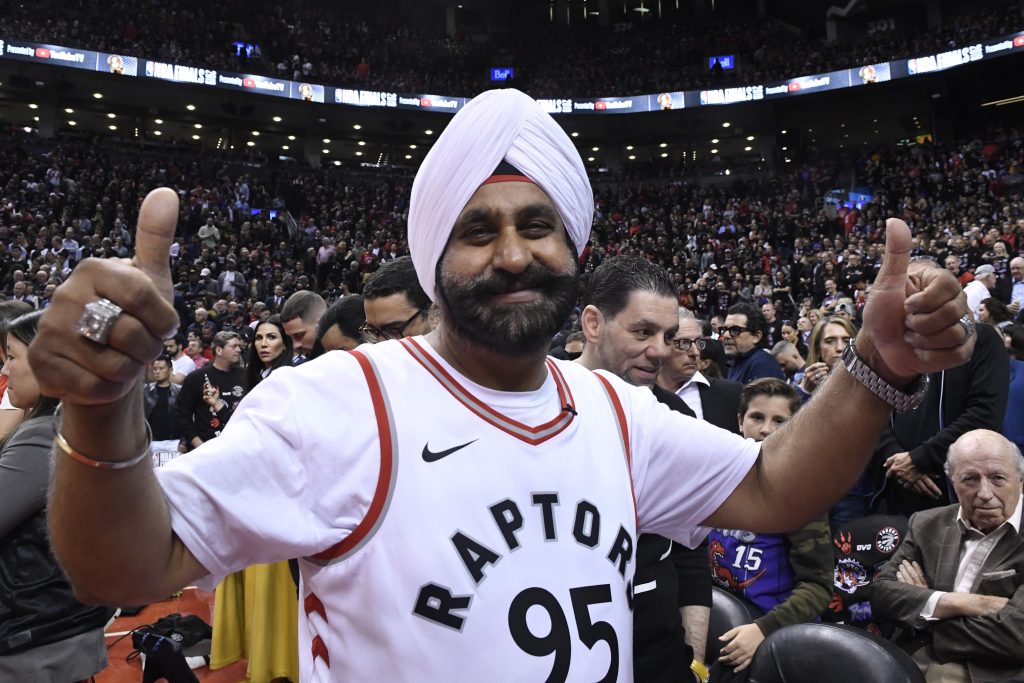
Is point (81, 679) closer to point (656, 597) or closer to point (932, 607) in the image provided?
point (656, 597)

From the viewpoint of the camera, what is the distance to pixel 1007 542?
3156 mm

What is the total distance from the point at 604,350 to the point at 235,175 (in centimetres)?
2842

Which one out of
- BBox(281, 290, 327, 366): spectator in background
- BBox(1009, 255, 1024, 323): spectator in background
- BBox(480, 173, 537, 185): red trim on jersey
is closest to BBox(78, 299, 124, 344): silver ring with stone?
BBox(480, 173, 537, 185): red trim on jersey

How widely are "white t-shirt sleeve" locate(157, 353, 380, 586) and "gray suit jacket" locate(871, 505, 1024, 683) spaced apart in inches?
108

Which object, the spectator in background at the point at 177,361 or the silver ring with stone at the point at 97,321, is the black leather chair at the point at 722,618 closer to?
the silver ring with stone at the point at 97,321

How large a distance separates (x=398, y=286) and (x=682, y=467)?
6.43 feet

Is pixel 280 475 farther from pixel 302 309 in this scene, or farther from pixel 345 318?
pixel 302 309

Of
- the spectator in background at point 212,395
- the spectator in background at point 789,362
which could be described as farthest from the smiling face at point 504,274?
the spectator in background at point 789,362

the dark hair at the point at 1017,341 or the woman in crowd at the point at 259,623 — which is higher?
the dark hair at the point at 1017,341

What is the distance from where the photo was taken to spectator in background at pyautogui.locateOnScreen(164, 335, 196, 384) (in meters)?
9.00

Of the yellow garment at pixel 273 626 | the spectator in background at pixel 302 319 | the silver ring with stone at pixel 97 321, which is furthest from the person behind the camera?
the spectator in background at pixel 302 319

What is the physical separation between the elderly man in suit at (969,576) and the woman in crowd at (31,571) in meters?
3.05

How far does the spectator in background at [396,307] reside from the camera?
3273 millimetres

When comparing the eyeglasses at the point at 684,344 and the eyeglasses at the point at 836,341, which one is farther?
the eyeglasses at the point at 836,341
